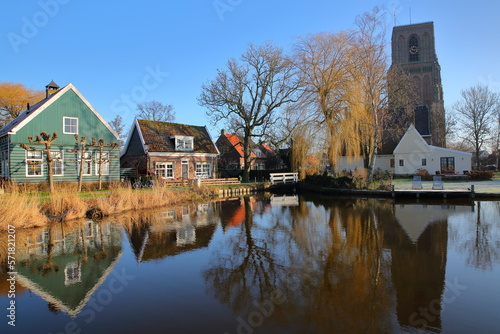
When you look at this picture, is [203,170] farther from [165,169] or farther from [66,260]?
[66,260]

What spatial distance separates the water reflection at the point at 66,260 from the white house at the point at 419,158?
942 inches

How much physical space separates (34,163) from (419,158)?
32.3m

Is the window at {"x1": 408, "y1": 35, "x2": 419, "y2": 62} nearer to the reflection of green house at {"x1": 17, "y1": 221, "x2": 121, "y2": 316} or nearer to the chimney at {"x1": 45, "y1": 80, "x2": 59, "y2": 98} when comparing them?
the chimney at {"x1": 45, "y1": 80, "x2": 59, "y2": 98}

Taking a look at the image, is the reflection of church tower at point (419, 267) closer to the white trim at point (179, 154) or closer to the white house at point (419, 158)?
the white house at point (419, 158)

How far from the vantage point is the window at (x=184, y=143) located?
2782 centimetres

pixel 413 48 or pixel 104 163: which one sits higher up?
pixel 413 48

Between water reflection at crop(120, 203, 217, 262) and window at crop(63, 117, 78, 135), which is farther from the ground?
window at crop(63, 117, 78, 135)

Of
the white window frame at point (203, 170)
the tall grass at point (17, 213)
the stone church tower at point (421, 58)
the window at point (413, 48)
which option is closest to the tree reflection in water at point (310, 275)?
the tall grass at point (17, 213)

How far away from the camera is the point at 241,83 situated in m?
29.4

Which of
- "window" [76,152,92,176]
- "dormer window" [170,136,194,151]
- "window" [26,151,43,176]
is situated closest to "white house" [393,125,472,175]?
"dormer window" [170,136,194,151]

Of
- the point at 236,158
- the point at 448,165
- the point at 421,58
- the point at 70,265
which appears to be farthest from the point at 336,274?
the point at 421,58

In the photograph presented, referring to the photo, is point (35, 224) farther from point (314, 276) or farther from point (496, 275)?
point (496, 275)

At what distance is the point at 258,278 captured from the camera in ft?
22.0

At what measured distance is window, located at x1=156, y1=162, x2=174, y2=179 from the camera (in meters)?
26.2
